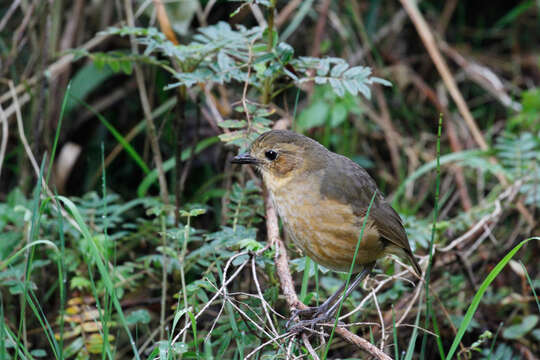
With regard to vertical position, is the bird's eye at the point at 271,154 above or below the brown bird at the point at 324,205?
above

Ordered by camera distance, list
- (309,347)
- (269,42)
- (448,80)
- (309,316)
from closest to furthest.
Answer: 1. (309,347)
2. (309,316)
3. (269,42)
4. (448,80)

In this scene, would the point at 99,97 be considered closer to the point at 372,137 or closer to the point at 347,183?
the point at 372,137

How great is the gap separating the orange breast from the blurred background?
16cm

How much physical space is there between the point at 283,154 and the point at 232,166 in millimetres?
880

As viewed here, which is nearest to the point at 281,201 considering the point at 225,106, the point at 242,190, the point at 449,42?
the point at 242,190

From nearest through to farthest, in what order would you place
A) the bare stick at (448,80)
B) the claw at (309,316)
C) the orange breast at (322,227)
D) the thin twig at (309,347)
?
the thin twig at (309,347), the claw at (309,316), the orange breast at (322,227), the bare stick at (448,80)

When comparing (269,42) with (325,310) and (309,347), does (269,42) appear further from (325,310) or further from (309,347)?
(309,347)

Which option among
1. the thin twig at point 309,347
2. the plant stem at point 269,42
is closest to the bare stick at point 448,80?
the plant stem at point 269,42

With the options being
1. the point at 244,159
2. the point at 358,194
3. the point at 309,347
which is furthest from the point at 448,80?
the point at 309,347

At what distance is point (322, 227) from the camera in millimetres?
2586

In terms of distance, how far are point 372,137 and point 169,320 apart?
8.38 feet

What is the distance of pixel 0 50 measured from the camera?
463 cm

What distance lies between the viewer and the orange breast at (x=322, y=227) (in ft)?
8.46

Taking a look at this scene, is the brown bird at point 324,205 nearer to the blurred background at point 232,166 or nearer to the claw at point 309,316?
the claw at point 309,316
